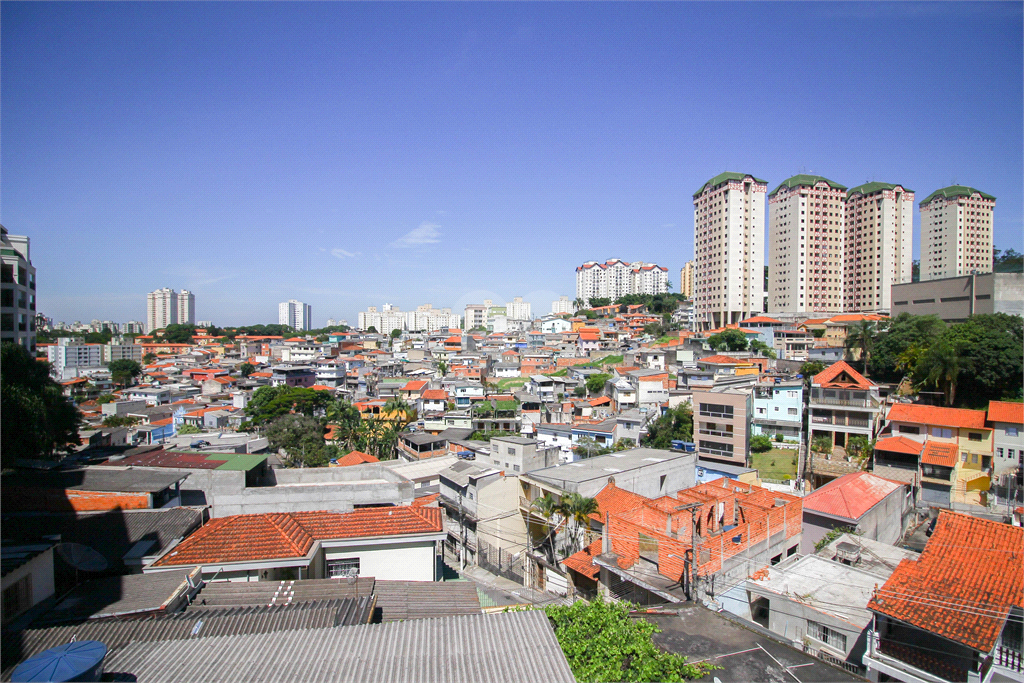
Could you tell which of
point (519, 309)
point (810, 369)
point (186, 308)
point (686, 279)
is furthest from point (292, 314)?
point (810, 369)

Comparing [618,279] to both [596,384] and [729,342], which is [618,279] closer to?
[729,342]

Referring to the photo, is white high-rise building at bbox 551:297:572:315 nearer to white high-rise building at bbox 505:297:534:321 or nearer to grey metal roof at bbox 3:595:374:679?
white high-rise building at bbox 505:297:534:321

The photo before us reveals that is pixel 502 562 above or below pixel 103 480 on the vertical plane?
below

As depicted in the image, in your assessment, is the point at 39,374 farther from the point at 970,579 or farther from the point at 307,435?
the point at 970,579

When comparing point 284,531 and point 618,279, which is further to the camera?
point 618,279

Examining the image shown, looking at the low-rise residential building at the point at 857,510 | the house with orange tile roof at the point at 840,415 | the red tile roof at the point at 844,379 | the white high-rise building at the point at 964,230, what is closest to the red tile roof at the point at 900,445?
the house with orange tile roof at the point at 840,415

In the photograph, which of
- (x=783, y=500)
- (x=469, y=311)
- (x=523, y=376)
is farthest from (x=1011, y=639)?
(x=469, y=311)

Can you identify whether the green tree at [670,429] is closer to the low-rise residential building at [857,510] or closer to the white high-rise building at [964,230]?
the low-rise residential building at [857,510]
